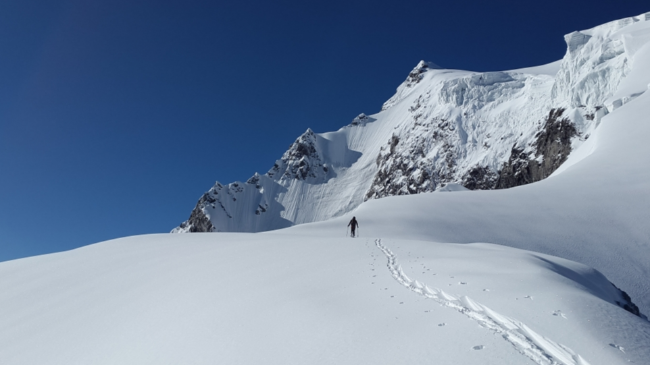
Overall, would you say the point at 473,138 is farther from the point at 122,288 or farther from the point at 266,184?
the point at 122,288

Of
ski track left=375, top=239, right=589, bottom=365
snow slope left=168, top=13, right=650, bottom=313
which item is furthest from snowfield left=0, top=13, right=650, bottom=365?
snow slope left=168, top=13, right=650, bottom=313

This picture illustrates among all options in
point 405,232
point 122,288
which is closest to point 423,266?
point 122,288

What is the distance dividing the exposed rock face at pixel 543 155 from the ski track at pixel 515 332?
67.3m

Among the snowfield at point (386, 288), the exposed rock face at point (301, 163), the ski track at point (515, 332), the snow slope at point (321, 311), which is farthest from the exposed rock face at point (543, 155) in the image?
the exposed rock face at point (301, 163)

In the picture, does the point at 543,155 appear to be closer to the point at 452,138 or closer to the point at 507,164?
the point at 507,164

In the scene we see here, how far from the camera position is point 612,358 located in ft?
14.2

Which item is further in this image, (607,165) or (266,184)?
(266,184)

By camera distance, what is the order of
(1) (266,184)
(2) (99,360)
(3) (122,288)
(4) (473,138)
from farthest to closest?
(1) (266,184), (4) (473,138), (3) (122,288), (2) (99,360)

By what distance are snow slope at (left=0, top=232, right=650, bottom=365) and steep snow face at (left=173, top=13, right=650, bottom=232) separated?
49.2 metres

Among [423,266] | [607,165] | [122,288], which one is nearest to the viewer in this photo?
[423,266]

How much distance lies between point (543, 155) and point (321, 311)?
250 ft

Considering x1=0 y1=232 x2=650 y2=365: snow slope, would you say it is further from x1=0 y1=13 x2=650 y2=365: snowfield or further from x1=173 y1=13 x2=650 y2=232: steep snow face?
x1=173 y1=13 x2=650 y2=232: steep snow face

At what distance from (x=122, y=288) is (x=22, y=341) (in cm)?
251

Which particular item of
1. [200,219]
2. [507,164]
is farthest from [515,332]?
[200,219]
